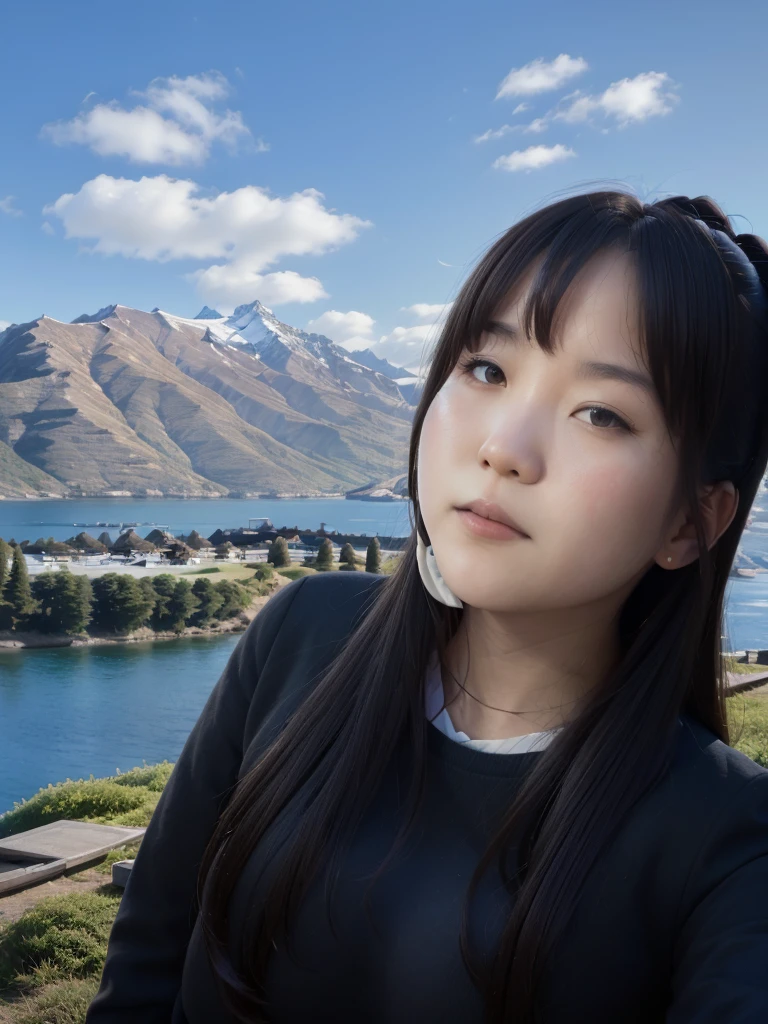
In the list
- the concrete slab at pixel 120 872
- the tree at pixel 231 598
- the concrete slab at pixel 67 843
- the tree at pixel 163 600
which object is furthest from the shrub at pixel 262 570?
the concrete slab at pixel 120 872

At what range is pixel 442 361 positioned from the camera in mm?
711

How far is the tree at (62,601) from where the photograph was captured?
10852 millimetres

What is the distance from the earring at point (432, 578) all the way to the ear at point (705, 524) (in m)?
0.18

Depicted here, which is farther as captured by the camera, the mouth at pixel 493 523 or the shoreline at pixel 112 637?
the shoreline at pixel 112 637

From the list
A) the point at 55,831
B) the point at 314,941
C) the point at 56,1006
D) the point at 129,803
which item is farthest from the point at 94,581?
the point at 314,941

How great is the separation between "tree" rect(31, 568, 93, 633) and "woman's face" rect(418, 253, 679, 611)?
1109cm

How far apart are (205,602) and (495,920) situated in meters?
11.0

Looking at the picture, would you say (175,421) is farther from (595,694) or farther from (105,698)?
(595,694)

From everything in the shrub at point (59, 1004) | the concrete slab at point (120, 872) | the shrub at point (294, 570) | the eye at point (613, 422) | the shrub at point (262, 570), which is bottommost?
the concrete slab at point (120, 872)

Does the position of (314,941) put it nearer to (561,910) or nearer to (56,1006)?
(561,910)

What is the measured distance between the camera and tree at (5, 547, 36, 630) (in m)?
10.3

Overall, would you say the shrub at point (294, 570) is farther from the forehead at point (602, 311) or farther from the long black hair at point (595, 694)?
the forehead at point (602, 311)

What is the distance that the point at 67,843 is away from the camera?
4.02 meters

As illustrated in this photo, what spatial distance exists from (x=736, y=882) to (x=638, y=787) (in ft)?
0.31
